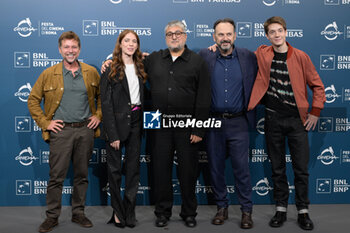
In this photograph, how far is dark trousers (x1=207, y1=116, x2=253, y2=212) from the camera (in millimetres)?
3414

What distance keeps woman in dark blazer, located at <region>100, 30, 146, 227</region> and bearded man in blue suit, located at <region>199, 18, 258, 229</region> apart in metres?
0.68

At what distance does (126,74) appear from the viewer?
329 centimetres

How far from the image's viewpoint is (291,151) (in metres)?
3.46

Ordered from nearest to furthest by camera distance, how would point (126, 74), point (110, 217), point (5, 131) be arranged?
point (126, 74), point (110, 217), point (5, 131)

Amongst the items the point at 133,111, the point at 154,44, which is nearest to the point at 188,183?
the point at 133,111

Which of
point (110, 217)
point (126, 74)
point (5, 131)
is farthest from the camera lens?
point (5, 131)

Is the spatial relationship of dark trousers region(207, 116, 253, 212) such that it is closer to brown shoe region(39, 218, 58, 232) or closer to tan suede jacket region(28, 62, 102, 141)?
tan suede jacket region(28, 62, 102, 141)

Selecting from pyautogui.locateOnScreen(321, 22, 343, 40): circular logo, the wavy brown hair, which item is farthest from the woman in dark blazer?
pyautogui.locateOnScreen(321, 22, 343, 40): circular logo

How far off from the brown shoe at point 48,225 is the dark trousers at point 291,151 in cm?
210

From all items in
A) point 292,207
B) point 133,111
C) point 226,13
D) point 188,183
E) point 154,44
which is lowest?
point 292,207

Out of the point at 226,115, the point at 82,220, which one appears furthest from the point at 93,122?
the point at 226,115

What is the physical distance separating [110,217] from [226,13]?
2445 mm

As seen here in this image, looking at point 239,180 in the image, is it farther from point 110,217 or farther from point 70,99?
point 70,99

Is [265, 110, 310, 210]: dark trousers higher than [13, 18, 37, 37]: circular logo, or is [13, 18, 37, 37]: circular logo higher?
[13, 18, 37, 37]: circular logo
